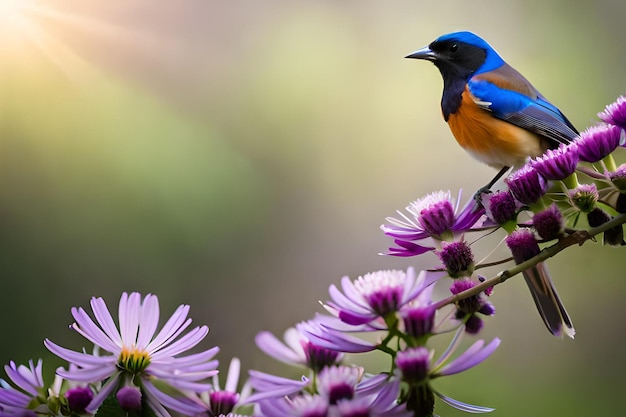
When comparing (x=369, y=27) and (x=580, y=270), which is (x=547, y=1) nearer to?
(x=369, y=27)

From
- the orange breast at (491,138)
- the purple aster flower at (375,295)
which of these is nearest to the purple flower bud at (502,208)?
the purple aster flower at (375,295)

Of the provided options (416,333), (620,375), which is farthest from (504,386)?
(416,333)

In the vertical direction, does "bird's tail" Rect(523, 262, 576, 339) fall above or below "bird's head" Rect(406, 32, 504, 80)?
below

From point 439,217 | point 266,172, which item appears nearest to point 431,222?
point 439,217

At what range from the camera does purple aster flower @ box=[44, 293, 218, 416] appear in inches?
14.0

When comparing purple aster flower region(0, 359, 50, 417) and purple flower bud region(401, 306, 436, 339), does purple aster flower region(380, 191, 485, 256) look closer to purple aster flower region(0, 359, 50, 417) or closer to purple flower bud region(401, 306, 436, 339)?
purple flower bud region(401, 306, 436, 339)

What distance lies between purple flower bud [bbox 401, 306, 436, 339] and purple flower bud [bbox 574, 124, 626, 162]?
0.60 feet

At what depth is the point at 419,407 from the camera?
0.31m

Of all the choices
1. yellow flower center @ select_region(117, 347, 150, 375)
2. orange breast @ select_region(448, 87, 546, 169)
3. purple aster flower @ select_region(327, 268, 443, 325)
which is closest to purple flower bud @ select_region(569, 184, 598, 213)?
purple aster flower @ select_region(327, 268, 443, 325)

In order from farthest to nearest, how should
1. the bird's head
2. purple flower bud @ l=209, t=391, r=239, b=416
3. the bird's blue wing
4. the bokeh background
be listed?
the bokeh background < the bird's head < the bird's blue wing < purple flower bud @ l=209, t=391, r=239, b=416

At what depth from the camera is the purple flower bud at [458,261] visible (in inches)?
16.2

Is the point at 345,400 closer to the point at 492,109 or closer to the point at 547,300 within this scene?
the point at 547,300

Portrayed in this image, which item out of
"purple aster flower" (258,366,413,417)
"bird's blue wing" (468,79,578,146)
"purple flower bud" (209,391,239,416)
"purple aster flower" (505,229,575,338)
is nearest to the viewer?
"purple aster flower" (258,366,413,417)

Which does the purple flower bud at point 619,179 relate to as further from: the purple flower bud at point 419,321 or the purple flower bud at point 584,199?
the purple flower bud at point 419,321
